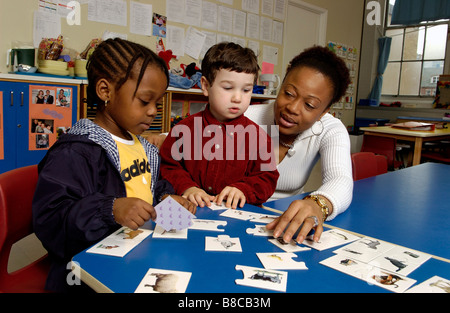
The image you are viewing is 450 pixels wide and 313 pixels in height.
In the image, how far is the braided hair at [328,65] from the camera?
4.98 feet

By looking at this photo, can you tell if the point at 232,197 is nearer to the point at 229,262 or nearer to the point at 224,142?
the point at 224,142

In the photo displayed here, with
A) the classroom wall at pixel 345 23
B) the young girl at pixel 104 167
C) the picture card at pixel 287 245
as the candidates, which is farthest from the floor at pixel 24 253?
the classroom wall at pixel 345 23

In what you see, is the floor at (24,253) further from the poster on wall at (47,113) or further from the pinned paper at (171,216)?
the pinned paper at (171,216)

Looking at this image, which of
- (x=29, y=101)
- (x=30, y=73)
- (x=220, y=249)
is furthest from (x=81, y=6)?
(x=220, y=249)

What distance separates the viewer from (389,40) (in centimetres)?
748

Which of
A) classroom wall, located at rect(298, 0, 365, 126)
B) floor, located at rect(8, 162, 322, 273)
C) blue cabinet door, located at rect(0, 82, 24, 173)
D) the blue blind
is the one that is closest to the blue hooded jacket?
floor, located at rect(8, 162, 322, 273)

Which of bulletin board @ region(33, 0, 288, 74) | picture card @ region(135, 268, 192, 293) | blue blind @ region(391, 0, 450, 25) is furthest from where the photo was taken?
blue blind @ region(391, 0, 450, 25)

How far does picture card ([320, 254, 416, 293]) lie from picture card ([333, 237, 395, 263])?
0.10ft

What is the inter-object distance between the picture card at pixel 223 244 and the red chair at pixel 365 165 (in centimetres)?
140

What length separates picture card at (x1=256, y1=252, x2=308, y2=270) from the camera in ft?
2.58

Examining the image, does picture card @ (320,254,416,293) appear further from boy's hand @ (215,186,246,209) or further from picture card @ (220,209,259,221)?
boy's hand @ (215,186,246,209)

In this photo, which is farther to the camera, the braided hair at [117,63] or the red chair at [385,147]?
the red chair at [385,147]

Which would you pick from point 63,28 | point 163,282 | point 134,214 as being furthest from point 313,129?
point 63,28

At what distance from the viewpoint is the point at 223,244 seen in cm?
88
